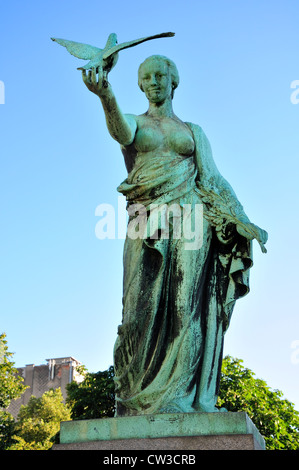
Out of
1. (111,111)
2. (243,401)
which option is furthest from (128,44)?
(243,401)

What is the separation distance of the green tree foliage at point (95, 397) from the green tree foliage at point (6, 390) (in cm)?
260

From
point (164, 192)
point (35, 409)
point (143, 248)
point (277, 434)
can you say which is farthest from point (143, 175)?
point (35, 409)

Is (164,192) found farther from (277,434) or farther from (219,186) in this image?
(277,434)

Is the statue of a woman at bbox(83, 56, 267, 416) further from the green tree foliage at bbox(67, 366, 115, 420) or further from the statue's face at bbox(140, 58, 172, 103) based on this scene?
the green tree foliage at bbox(67, 366, 115, 420)

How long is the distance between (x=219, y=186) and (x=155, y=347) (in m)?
1.91

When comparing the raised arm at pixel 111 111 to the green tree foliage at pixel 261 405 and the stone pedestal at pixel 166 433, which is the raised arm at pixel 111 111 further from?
the green tree foliage at pixel 261 405

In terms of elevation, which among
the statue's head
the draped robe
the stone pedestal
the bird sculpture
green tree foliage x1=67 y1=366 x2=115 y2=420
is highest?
the statue's head

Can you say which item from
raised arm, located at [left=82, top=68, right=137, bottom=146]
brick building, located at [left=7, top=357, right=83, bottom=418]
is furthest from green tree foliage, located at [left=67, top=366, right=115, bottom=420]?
brick building, located at [left=7, top=357, right=83, bottom=418]

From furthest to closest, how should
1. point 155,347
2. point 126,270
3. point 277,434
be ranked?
point 277,434, point 126,270, point 155,347

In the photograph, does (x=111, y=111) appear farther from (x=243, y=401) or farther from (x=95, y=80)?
(x=243, y=401)

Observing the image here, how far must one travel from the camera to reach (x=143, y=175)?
6984 mm

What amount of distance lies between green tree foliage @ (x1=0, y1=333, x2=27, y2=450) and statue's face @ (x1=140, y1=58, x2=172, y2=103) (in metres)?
22.9

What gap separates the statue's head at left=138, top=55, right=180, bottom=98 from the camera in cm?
735

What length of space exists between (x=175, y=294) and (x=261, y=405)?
71.8 feet
